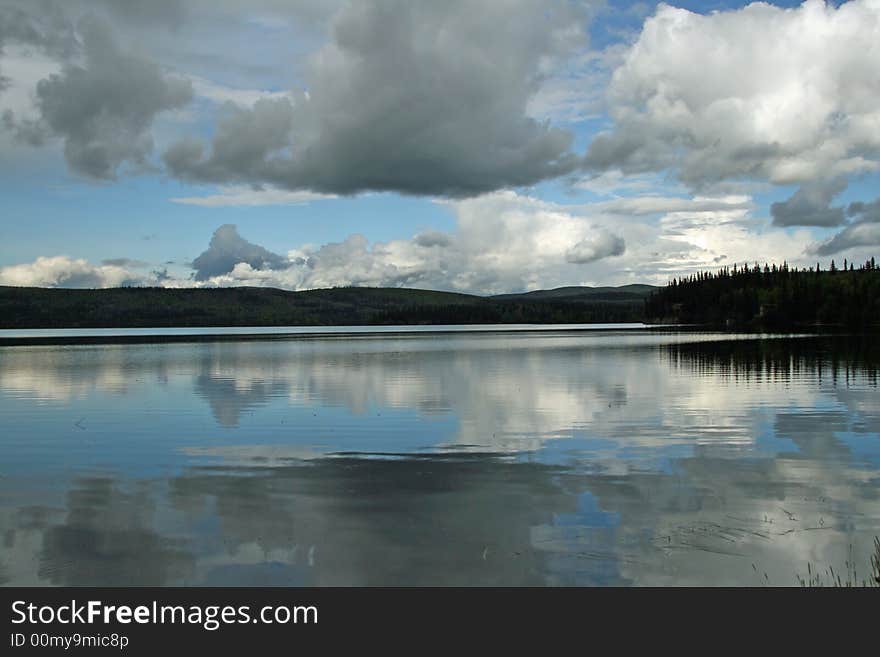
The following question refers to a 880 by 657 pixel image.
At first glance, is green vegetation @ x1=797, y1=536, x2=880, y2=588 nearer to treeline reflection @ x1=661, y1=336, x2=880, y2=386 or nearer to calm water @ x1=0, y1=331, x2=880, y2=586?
calm water @ x1=0, y1=331, x2=880, y2=586

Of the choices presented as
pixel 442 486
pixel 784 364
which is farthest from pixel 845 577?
pixel 784 364

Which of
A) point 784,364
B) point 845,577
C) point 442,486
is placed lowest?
point 845,577

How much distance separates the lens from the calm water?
14117 millimetres

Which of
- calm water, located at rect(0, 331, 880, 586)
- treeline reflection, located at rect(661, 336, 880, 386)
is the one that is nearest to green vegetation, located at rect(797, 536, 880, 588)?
calm water, located at rect(0, 331, 880, 586)

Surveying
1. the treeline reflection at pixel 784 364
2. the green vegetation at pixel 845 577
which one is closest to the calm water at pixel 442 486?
the green vegetation at pixel 845 577

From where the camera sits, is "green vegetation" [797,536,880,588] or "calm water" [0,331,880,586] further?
"calm water" [0,331,880,586]

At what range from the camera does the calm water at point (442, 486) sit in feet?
46.3

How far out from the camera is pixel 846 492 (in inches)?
759

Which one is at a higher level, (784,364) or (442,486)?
(784,364)

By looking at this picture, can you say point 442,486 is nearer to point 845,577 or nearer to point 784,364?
point 845,577

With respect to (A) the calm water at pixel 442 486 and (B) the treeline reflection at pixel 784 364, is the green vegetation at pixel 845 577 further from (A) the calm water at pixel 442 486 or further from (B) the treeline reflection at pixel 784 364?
(B) the treeline reflection at pixel 784 364

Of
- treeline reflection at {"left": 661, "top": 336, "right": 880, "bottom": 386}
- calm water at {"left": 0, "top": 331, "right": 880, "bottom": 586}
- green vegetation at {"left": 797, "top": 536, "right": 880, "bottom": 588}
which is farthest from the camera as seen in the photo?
treeline reflection at {"left": 661, "top": 336, "right": 880, "bottom": 386}

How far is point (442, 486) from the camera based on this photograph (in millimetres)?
20625

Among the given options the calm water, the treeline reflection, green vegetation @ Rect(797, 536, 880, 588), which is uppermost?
the treeline reflection
